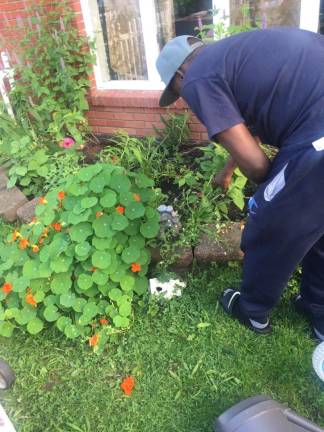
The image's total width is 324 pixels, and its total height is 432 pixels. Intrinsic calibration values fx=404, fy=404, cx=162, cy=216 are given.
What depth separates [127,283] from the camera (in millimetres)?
2463

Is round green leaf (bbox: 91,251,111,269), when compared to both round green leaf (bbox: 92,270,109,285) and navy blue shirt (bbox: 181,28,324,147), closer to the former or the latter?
round green leaf (bbox: 92,270,109,285)

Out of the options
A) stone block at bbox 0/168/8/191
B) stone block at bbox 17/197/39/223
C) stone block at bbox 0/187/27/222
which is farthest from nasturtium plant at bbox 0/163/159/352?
stone block at bbox 0/168/8/191

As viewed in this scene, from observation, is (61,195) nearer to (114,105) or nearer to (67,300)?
(67,300)

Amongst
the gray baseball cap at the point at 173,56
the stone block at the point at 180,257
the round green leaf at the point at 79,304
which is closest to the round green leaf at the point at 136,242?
the stone block at the point at 180,257

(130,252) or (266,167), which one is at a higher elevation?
(266,167)

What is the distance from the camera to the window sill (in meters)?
3.90

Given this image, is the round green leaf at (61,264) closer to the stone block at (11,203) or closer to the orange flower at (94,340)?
the orange flower at (94,340)

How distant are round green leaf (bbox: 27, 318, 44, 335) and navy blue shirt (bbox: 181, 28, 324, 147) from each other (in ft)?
5.02

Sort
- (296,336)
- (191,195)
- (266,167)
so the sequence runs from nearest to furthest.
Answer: (266,167) → (296,336) → (191,195)

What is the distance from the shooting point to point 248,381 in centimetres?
212

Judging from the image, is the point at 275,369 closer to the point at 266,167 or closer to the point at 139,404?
the point at 139,404

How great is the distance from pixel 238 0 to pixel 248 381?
3.06 metres

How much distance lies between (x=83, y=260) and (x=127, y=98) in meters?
2.20

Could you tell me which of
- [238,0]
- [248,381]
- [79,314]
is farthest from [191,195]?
[238,0]
